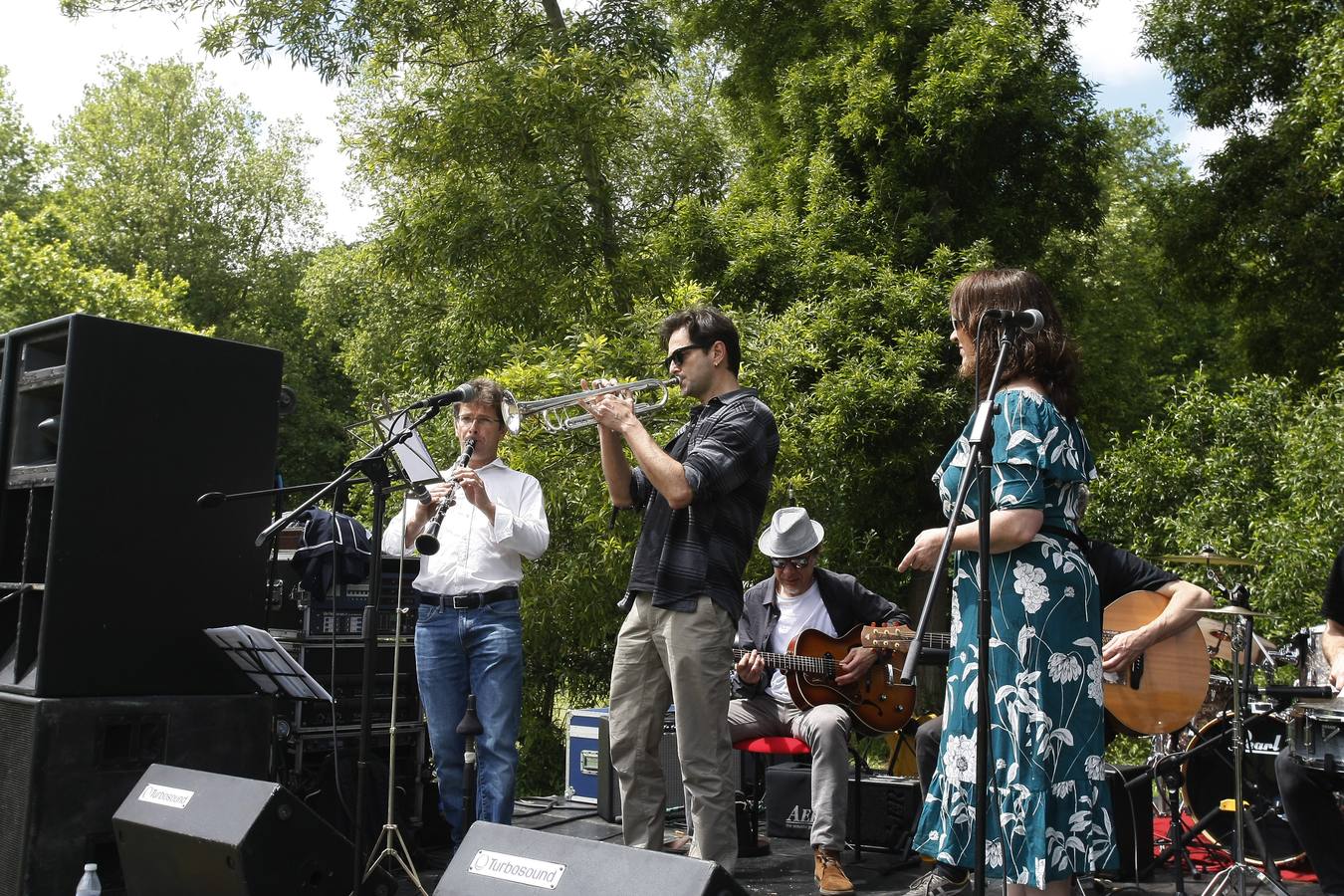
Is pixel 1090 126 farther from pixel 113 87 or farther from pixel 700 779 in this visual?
pixel 113 87

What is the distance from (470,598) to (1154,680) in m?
2.65

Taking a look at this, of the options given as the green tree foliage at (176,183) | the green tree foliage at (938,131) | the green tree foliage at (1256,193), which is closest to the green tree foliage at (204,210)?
the green tree foliage at (176,183)

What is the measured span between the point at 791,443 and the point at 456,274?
4660 mm

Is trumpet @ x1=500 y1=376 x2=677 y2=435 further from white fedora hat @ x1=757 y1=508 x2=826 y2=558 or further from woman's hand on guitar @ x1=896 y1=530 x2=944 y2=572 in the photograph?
white fedora hat @ x1=757 y1=508 x2=826 y2=558

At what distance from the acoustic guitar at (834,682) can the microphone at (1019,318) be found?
285 cm

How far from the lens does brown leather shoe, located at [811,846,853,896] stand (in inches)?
182

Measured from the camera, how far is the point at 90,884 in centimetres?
371

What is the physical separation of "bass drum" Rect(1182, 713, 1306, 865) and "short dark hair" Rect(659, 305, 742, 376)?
3081mm

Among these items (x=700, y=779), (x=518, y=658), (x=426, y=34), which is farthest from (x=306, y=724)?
(x=426, y=34)

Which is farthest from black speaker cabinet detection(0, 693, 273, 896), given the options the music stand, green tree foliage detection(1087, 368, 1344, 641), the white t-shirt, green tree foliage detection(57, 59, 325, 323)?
green tree foliage detection(57, 59, 325, 323)

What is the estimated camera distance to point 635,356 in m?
8.55

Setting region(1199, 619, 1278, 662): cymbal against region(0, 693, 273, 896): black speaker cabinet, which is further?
region(1199, 619, 1278, 662): cymbal

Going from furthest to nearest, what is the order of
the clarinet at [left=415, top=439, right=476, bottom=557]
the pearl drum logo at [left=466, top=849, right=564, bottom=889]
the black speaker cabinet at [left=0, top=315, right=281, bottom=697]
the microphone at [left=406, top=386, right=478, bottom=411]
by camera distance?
the black speaker cabinet at [left=0, top=315, right=281, bottom=697], the clarinet at [left=415, top=439, right=476, bottom=557], the microphone at [left=406, top=386, right=478, bottom=411], the pearl drum logo at [left=466, top=849, right=564, bottom=889]


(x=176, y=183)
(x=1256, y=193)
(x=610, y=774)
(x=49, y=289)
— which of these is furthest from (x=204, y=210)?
(x=610, y=774)
